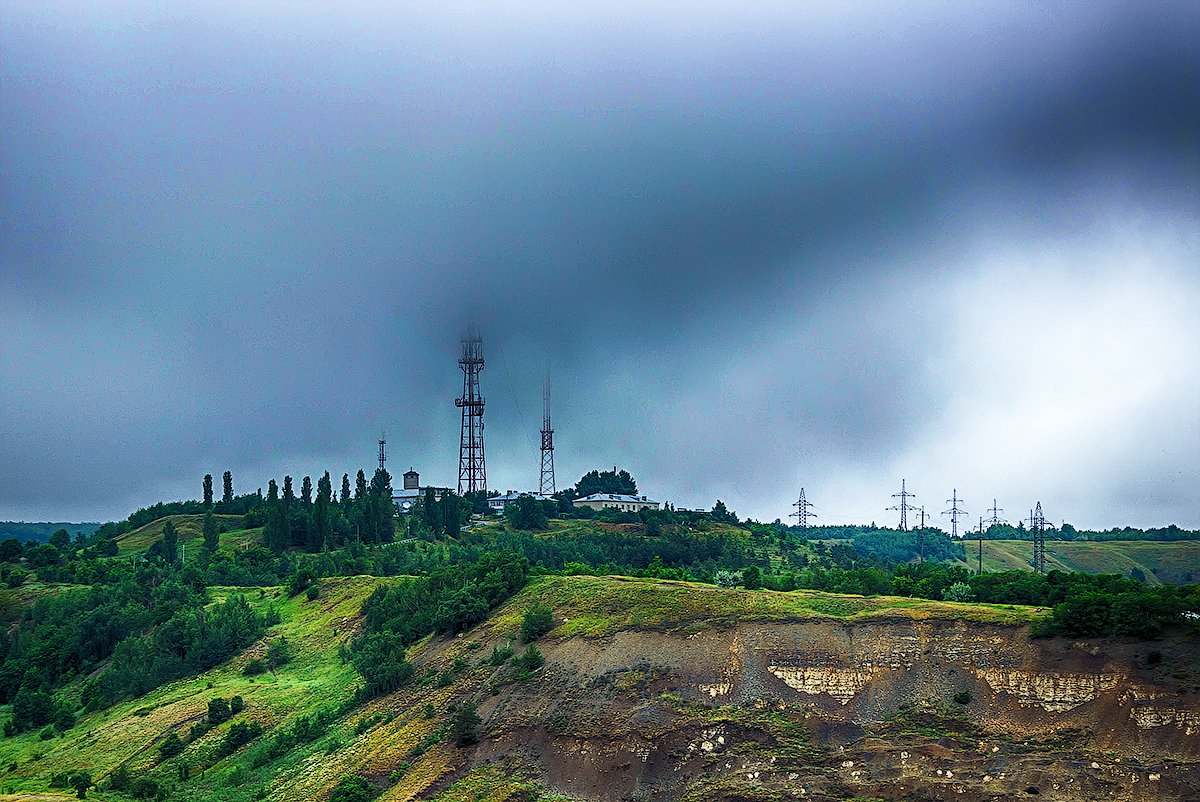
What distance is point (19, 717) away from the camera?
3634 inches

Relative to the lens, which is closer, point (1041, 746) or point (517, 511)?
point (1041, 746)

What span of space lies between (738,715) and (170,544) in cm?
12247

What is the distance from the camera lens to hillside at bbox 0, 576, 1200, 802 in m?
45.3

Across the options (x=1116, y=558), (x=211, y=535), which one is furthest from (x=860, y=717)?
(x=1116, y=558)

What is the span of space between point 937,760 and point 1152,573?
156808mm

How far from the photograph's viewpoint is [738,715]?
52.9 metres

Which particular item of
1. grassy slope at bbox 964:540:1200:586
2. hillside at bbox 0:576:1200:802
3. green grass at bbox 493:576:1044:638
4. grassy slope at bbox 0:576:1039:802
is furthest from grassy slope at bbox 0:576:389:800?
grassy slope at bbox 964:540:1200:586

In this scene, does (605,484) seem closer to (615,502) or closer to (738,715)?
(615,502)

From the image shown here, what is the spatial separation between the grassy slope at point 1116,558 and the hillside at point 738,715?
134366 millimetres

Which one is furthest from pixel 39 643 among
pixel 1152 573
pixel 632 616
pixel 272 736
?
pixel 1152 573

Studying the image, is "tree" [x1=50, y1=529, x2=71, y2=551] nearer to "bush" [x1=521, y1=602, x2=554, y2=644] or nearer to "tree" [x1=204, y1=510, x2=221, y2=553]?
"tree" [x1=204, y1=510, x2=221, y2=553]

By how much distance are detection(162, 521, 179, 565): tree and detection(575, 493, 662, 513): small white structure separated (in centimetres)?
7549

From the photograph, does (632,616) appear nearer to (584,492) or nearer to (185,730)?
(185,730)

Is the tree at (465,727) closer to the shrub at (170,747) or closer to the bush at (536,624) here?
the bush at (536,624)
